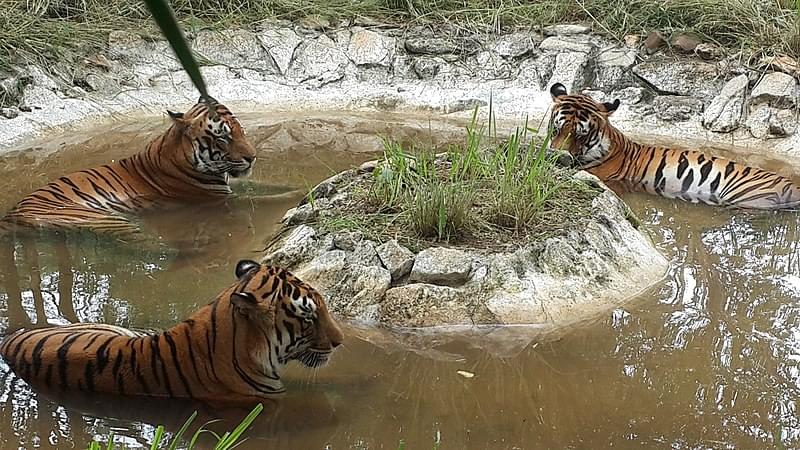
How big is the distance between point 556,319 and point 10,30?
5098 millimetres

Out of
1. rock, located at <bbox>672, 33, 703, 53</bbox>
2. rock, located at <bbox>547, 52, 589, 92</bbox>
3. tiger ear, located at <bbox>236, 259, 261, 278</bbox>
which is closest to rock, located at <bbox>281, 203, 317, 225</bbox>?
tiger ear, located at <bbox>236, 259, 261, 278</bbox>

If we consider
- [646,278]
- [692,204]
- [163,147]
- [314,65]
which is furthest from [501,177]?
[314,65]

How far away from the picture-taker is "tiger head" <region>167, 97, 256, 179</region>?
5.39 m

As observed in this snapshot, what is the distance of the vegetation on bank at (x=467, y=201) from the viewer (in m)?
4.27

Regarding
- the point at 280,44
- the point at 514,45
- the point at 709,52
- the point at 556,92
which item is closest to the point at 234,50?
the point at 280,44

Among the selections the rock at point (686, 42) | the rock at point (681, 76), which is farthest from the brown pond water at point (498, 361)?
the rock at point (686, 42)

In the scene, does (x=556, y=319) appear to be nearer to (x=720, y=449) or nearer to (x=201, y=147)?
(x=720, y=449)

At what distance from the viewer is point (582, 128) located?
5.91 m

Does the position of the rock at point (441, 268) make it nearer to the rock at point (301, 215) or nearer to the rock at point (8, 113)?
the rock at point (301, 215)

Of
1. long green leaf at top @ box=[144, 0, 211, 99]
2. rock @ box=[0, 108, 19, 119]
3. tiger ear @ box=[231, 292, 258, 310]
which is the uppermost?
long green leaf at top @ box=[144, 0, 211, 99]

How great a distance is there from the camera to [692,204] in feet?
18.6

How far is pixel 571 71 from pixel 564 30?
0.56 metres

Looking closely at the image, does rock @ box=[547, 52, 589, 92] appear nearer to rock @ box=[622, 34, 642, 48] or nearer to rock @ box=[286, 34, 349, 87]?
rock @ box=[622, 34, 642, 48]

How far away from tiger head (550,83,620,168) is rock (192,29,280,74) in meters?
2.89
